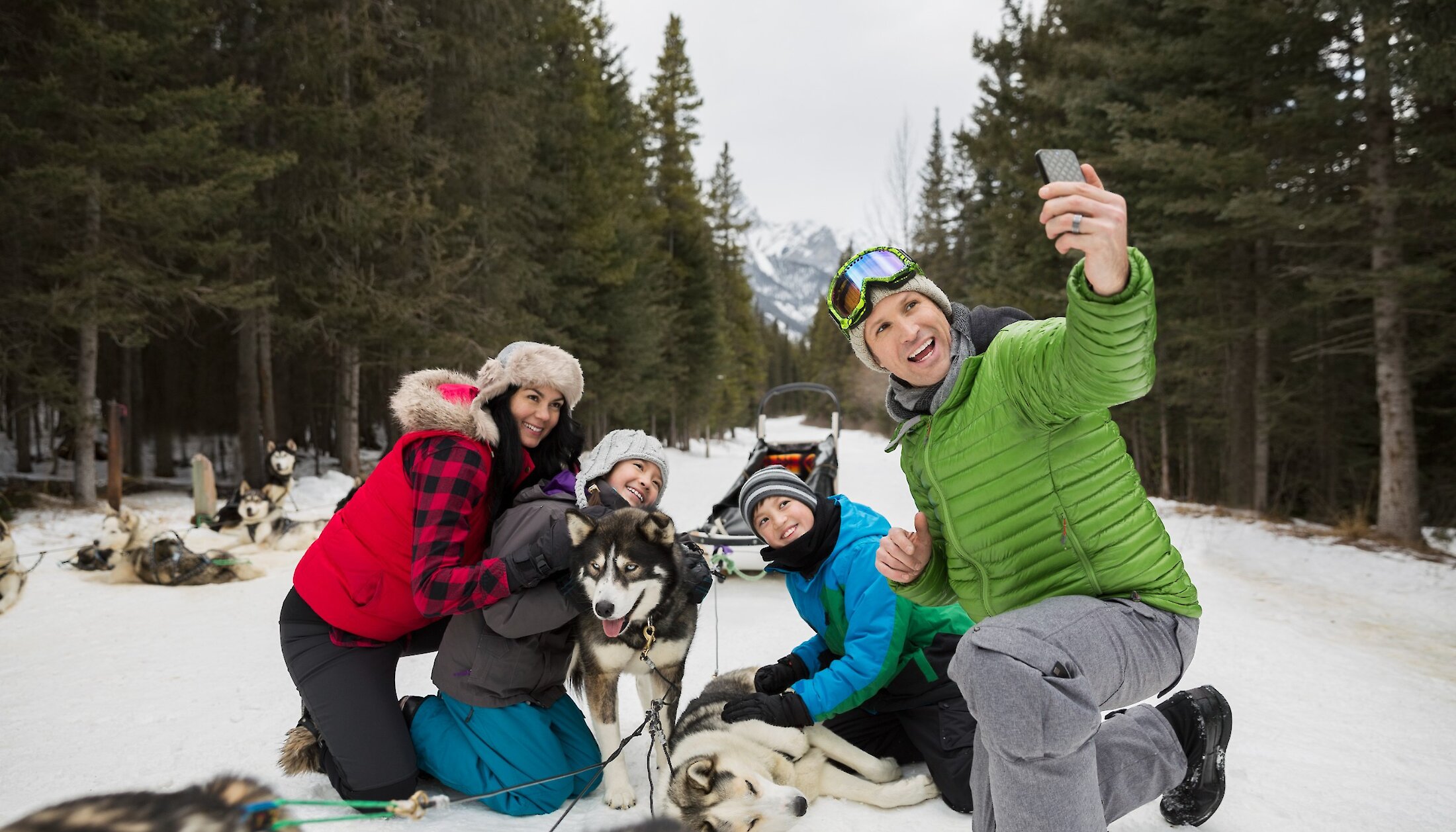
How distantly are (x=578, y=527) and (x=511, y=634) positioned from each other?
1.44 ft

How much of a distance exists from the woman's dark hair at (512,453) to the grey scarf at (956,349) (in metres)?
1.53

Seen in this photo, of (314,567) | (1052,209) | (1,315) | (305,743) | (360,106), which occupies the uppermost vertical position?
(360,106)

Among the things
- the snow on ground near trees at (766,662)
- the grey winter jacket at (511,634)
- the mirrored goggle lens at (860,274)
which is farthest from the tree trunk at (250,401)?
the mirrored goggle lens at (860,274)

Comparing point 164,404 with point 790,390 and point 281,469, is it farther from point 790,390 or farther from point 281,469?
point 790,390

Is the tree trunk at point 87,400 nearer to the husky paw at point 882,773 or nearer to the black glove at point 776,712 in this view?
the black glove at point 776,712

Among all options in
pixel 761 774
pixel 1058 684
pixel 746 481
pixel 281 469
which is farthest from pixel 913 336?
pixel 281 469

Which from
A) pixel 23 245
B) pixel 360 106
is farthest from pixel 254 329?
pixel 360 106

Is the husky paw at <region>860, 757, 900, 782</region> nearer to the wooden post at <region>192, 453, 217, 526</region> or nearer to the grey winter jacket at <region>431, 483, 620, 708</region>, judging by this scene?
the grey winter jacket at <region>431, 483, 620, 708</region>

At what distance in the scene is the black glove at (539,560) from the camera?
2.42 metres

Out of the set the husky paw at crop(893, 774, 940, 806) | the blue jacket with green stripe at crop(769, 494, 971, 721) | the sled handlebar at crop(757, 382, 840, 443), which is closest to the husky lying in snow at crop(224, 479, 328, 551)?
the sled handlebar at crop(757, 382, 840, 443)

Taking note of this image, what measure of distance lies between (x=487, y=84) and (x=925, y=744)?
13812 mm

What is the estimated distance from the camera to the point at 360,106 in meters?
11.2

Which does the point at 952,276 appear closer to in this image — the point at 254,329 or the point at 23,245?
the point at 254,329

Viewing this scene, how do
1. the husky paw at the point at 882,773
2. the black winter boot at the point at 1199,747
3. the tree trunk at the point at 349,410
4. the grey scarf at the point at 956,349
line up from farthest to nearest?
the tree trunk at the point at 349,410
the husky paw at the point at 882,773
the black winter boot at the point at 1199,747
the grey scarf at the point at 956,349
